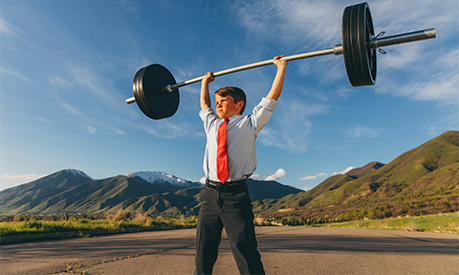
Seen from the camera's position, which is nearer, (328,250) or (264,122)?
(264,122)

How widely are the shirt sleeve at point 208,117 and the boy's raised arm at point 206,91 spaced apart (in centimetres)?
11

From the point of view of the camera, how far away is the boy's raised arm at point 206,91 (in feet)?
9.43

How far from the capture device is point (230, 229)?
81.7 inches

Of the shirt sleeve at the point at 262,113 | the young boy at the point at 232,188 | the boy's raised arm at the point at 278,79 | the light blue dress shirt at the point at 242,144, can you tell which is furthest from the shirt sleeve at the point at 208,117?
the boy's raised arm at the point at 278,79

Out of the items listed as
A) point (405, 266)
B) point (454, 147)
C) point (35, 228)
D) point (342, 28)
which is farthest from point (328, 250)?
point (454, 147)

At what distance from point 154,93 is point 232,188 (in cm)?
208

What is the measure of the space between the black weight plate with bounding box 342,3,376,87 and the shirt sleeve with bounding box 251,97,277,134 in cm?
87

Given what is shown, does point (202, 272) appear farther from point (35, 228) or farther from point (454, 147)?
point (454, 147)

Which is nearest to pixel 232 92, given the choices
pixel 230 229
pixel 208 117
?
pixel 208 117

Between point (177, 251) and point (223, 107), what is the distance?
3.13 metres

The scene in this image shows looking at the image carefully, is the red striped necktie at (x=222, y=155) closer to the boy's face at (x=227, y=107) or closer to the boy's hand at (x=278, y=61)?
the boy's face at (x=227, y=107)

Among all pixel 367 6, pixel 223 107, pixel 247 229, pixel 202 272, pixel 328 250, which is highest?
pixel 367 6

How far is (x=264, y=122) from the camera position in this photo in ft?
7.79

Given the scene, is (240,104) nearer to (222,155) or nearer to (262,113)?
(262,113)
